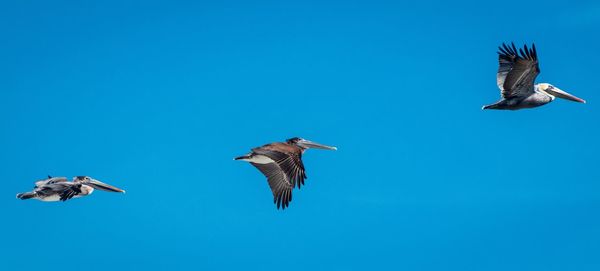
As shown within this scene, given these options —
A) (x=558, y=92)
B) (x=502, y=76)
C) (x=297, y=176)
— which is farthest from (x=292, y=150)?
(x=558, y=92)

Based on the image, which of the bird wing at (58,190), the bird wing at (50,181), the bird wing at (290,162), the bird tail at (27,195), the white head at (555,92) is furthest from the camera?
the white head at (555,92)

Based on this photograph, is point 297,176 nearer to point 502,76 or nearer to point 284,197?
point 284,197

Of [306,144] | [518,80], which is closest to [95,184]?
[306,144]

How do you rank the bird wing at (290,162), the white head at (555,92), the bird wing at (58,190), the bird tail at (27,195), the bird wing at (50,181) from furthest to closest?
the white head at (555,92)
the bird wing at (50,181)
the bird tail at (27,195)
the bird wing at (58,190)
the bird wing at (290,162)

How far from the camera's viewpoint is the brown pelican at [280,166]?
90.9 ft

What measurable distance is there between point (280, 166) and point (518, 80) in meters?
5.73

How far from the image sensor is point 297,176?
2769 centimetres

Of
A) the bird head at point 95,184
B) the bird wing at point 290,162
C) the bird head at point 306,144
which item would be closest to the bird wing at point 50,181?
the bird head at point 95,184

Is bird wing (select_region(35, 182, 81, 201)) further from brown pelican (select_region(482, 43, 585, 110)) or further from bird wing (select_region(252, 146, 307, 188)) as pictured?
brown pelican (select_region(482, 43, 585, 110))

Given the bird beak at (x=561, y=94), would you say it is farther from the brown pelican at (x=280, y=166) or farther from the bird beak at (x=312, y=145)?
the brown pelican at (x=280, y=166)

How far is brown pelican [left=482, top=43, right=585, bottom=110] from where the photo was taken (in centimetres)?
2791

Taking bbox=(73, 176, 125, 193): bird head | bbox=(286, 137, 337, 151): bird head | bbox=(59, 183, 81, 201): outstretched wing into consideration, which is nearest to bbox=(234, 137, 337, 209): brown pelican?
bbox=(286, 137, 337, 151): bird head

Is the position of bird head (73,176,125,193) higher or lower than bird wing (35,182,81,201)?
higher

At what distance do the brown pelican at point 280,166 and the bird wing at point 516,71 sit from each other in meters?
4.87
